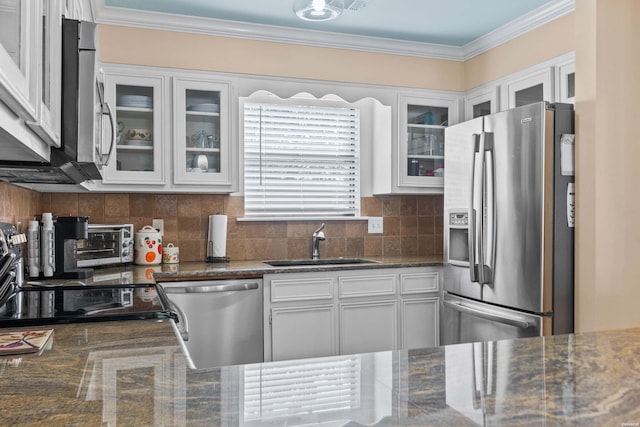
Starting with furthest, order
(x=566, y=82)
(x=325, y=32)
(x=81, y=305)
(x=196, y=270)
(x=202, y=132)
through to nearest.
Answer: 1. (x=325, y=32)
2. (x=202, y=132)
3. (x=566, y=82)
4. (x=196, y=270)
5. (x=81, y=305)

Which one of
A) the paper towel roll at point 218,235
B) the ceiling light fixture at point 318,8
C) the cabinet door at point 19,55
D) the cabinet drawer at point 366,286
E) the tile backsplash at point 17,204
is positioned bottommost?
the cabinet drawer at point 366,286

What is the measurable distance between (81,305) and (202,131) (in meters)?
1.85

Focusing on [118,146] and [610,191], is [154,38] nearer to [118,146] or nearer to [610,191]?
[118,146]

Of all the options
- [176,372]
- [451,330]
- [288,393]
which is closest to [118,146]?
[451,330]

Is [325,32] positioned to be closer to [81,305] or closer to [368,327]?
A: [368,327]

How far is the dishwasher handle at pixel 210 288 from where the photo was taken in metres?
2.98

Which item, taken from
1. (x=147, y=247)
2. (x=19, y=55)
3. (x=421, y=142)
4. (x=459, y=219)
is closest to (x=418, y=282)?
(x=459, y=219)

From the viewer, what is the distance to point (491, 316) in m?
2.99

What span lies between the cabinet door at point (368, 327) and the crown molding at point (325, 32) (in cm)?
183

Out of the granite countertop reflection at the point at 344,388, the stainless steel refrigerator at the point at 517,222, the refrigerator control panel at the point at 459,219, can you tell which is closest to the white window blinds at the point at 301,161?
the refrigerator control panel at the point at 459,219

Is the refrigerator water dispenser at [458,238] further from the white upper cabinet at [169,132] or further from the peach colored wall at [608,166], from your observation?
the white upper cabinet at [169,132]

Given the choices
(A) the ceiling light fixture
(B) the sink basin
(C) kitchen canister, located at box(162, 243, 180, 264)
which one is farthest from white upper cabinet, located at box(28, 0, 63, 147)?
(B) the sink basin

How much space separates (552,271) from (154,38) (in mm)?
2720

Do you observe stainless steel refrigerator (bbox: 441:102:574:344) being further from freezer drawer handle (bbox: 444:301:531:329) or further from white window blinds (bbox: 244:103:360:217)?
white window blinds (bbox: 244:103:360:217)
